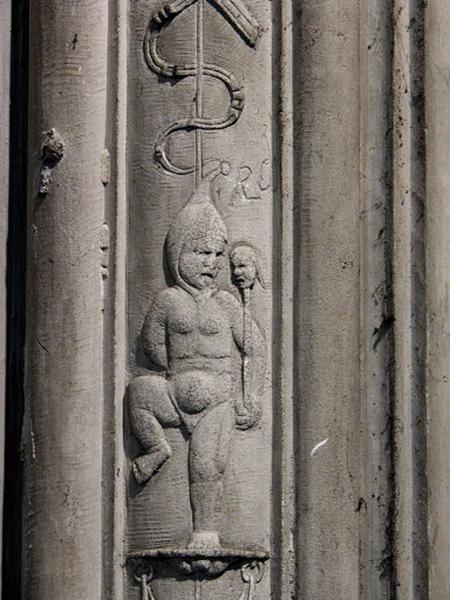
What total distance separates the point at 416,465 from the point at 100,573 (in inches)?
30.7

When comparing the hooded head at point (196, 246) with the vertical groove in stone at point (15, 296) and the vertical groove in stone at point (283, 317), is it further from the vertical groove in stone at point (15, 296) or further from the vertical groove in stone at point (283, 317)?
the vertical groove in stone at point (15, 296)

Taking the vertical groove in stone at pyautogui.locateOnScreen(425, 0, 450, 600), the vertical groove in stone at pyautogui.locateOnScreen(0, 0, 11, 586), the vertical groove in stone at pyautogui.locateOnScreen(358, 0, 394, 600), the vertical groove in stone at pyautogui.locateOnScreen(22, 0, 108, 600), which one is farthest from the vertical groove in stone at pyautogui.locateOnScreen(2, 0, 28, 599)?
the vertical groove in stone at pyautogui.locateOnScreen(425, 0, 450, 600)

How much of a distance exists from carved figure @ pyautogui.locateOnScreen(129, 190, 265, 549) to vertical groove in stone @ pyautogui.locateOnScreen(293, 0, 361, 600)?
15cm

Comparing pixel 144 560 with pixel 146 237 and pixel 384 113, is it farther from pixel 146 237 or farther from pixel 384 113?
pixel 384 113

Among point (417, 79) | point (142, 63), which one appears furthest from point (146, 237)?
point (417, 79)

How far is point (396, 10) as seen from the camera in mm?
4539

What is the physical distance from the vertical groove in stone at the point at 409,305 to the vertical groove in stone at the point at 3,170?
956 mm

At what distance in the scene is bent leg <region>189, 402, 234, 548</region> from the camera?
433cm

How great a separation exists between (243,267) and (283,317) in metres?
0.15

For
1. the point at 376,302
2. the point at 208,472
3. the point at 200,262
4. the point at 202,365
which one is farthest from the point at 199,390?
the point at 376,302

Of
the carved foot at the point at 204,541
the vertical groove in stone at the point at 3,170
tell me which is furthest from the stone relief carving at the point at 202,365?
the vertical groove in stone at the point at 3,170

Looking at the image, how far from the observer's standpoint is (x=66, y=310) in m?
4.40

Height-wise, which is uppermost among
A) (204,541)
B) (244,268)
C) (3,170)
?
(3,170)

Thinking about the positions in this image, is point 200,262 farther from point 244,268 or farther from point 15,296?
point 15,296
